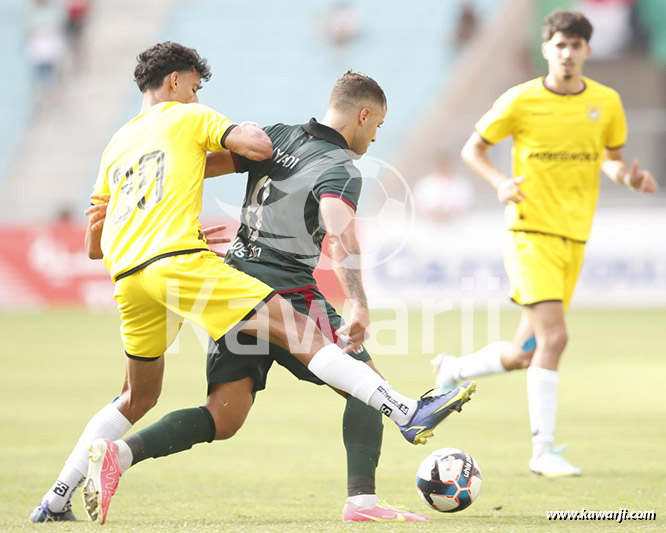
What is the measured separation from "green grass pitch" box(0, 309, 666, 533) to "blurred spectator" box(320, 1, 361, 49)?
46.5 feet

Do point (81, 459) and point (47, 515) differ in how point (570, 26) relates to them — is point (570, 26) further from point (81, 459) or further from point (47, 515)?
point (47, 515)

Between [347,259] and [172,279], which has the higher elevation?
[347,259]

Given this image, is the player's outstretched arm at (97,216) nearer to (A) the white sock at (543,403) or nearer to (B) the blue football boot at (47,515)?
(B) the blue football boot at (47,515)

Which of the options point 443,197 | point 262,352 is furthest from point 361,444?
point 443,197

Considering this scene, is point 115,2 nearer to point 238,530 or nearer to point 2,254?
point 2,254

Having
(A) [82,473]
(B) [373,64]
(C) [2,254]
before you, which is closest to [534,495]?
(A) [82,473]

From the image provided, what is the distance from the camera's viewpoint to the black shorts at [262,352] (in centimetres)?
526

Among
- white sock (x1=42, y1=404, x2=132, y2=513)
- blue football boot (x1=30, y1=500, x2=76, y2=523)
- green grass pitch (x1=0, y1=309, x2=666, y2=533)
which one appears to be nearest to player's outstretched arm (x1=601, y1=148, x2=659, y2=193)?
green grass pitch (x1=0, y1=309, x2=666, y2=533)

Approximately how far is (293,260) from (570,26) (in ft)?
8.71

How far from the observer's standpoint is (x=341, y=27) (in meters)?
26.1

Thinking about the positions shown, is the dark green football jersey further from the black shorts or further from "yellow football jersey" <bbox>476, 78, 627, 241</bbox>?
"yellow football jersey" <bbox>476, 78, 627, 241</bbox>

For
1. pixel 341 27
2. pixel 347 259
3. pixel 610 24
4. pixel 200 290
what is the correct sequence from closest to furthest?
pixel 347 259 → pixel 200 290 → pixel 610 24 → pixel 341 27

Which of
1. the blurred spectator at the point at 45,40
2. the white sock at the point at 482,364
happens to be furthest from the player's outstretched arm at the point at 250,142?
the blurred spectator at the point at 45,40

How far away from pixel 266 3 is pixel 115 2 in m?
3.69
